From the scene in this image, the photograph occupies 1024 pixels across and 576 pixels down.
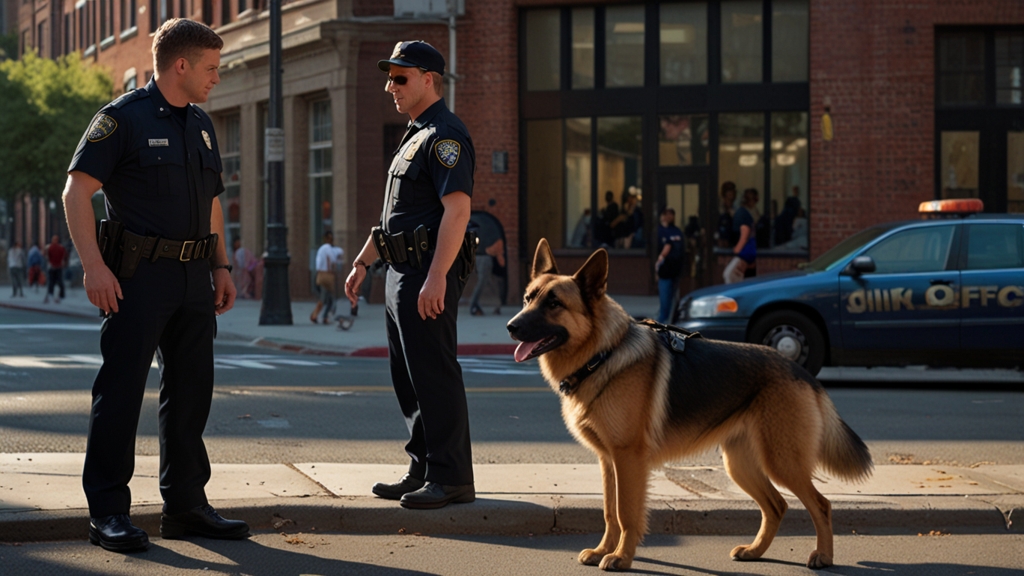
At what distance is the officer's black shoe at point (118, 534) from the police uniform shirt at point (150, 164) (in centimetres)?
120

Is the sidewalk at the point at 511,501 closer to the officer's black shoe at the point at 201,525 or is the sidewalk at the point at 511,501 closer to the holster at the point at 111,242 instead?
the officer's black shoe at the point at 201,525

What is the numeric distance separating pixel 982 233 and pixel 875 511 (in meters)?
6.61

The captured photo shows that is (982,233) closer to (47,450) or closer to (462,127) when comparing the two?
(462,127)

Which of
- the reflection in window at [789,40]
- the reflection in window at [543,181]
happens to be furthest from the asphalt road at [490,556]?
the reflection in window at [543,181]

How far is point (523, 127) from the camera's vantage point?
24844mm

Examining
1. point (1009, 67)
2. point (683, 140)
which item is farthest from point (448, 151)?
point (1009, 67)

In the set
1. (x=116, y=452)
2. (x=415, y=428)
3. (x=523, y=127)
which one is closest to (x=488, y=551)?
(x=415, y=428)

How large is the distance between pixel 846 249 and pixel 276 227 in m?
11.0

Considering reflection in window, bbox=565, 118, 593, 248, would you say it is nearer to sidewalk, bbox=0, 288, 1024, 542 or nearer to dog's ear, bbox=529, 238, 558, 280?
sidewalk, bbox=0, 288, 1024, 542

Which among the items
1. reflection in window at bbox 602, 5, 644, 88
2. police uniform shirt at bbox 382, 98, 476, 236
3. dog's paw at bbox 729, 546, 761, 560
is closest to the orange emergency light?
dog's paw at bbox 729, 546, 761, 560

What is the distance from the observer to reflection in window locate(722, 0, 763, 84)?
2355 cm

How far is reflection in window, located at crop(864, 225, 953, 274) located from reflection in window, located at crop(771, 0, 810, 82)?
12280 mm

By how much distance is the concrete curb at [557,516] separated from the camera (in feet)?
18.1

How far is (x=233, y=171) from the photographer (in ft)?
104
